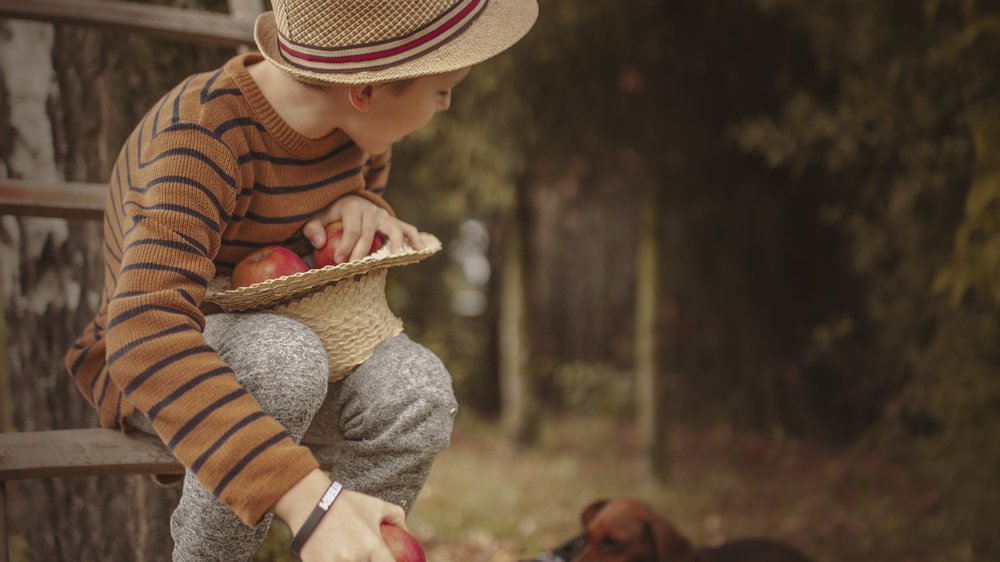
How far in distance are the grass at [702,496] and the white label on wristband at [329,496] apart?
126 inches

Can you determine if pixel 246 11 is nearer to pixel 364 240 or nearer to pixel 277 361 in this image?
pixel 364 240

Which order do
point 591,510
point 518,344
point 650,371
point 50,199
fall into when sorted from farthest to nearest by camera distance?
point 518,344, point 650,371, point 591,510, point 50,199

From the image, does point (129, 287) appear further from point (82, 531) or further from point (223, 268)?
point (82, 531)

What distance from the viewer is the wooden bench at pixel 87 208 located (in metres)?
1.60

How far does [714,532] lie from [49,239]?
372 centimetres

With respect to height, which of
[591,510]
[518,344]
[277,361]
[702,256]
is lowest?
[518,344]

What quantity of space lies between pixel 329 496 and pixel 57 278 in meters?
1.70

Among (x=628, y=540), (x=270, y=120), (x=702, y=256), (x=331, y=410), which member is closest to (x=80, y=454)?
(x=331, y=410)

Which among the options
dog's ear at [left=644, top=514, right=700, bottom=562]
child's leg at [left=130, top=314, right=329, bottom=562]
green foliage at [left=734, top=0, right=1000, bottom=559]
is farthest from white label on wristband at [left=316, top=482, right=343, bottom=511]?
green foliage at [left=734, top=0, right=1000, bottom=559]

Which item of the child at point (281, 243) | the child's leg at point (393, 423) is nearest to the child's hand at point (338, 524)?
the child at point (281, 243)

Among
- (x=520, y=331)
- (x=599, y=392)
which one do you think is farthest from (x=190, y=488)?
(x=599, y=392)

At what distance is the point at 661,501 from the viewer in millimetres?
5570

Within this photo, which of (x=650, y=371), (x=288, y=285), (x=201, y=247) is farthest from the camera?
(x=650, y=371)

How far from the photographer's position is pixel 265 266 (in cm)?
157
